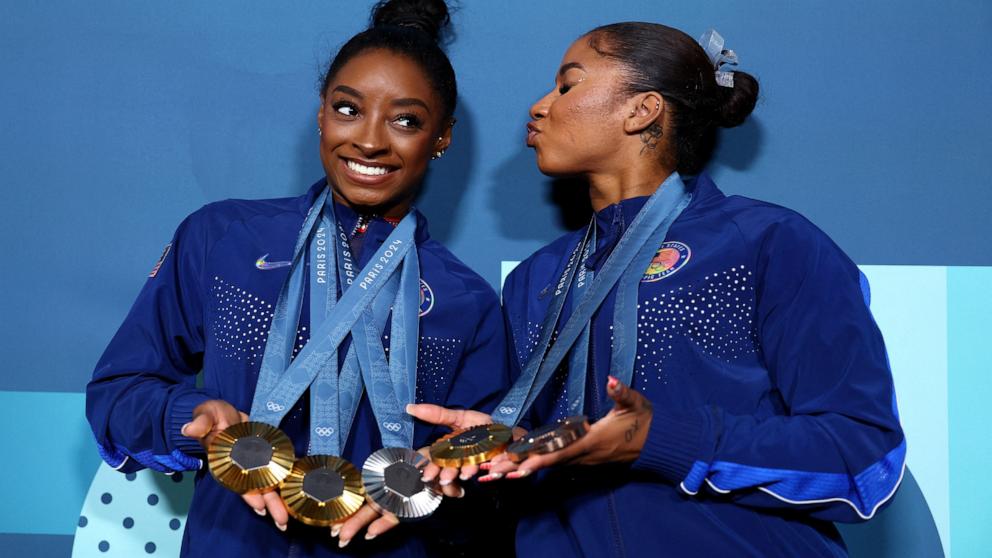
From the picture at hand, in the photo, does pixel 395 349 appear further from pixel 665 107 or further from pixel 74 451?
pixel 74 451

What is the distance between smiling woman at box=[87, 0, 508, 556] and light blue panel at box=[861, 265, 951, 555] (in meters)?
0.85

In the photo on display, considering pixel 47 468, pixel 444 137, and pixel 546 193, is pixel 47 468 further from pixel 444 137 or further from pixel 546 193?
pixel 546 193

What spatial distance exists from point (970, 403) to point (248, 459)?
152cm

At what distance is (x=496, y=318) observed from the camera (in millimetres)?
2033

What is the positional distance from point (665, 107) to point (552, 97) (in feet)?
0.74

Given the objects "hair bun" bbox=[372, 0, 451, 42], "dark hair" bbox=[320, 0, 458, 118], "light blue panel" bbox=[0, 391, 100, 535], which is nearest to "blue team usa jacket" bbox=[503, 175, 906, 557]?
"dark hair" bbox=[320, 0, 458, 118]

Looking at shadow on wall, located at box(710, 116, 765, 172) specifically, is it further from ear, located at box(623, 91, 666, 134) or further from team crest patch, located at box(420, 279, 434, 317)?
team crest patch, located at box(420, 279, 434, 317)

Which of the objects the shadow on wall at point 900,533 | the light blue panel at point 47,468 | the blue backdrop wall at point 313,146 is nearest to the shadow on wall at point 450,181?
the blue backdrop wall at point 313,146

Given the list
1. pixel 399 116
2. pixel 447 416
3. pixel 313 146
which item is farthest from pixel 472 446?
pixel 313 146

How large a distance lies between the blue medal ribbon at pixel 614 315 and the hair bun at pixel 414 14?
0.66 metres

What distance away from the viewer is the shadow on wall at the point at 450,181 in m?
2.35

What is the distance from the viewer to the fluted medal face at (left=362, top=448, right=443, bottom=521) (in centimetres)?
154

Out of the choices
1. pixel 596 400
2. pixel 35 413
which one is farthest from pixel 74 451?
pixel 596 400

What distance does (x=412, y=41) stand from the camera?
81.1 inches
